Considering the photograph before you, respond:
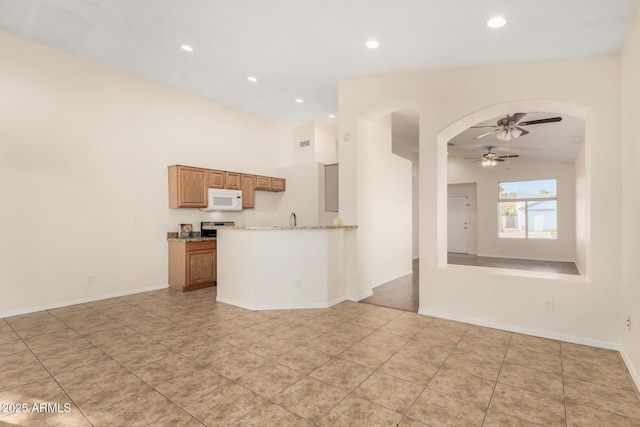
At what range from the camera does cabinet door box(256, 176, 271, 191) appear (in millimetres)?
6881

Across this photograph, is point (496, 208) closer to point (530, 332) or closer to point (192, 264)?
point (530, 332)

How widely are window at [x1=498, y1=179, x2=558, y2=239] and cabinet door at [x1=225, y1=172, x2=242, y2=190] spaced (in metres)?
8.01

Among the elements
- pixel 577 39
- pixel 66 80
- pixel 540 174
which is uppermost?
pixel 66 80

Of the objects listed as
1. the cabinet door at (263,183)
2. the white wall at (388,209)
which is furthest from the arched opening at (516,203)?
the cabinet door at (263,183)

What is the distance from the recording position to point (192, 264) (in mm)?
5344

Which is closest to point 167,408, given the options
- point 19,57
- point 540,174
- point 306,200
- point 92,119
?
point 92,119

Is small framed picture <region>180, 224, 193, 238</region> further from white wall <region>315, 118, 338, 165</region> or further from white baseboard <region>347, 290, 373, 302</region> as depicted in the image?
white wall <region>315, 118, 338, 165</region>

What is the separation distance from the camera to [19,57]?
405 centimetres

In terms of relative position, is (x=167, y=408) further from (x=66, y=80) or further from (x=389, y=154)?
(x=389, y=154)

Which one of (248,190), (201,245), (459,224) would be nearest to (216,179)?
(248,190)

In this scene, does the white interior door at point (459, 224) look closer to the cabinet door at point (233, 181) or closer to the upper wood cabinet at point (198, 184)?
the upper wood cabinet at point (198, 184)

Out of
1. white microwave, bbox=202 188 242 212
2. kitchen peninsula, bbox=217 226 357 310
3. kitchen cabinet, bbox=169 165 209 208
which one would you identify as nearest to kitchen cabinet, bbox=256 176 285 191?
Result: white microwave, bbox=202 188 242 212

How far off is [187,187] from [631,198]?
19.4 feet

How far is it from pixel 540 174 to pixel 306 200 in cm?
700
